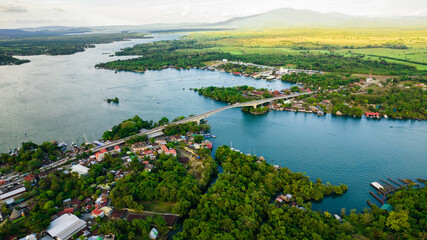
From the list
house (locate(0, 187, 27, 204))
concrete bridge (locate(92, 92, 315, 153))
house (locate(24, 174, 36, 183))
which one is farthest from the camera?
concrete bridge (locate(92, 92, 315, 153))

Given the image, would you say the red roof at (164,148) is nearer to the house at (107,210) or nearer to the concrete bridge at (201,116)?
the concrete bridge at (201,116)

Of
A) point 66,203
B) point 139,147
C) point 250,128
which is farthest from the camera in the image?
point 250,128

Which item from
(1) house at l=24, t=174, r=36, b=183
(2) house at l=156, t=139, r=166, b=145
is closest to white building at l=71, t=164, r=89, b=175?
(1) house at l=24, t=174, r=36, b=183


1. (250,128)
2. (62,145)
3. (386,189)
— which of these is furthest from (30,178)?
(386,189)

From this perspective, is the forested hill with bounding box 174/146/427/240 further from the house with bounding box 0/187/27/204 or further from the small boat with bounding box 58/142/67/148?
the small boat with bounding box 58/142/67/148

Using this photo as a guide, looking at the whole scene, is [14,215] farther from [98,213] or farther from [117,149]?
[117,149]

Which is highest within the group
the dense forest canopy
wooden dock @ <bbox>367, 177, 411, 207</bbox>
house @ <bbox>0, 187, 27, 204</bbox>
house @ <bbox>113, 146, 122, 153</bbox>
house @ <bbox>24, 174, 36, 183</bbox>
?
the dense forest canopy

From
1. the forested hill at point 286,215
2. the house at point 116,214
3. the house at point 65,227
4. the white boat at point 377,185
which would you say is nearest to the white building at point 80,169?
the house at point 65,227
